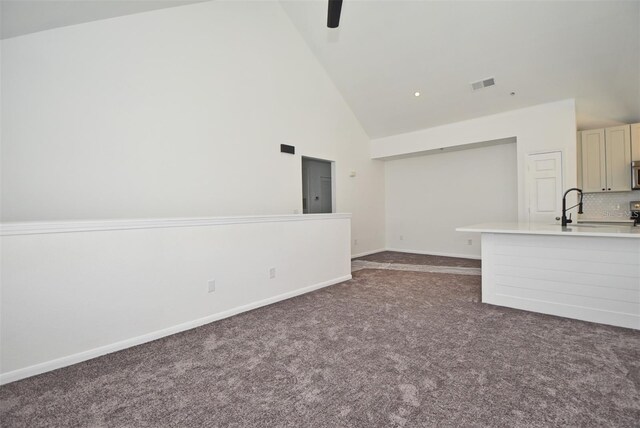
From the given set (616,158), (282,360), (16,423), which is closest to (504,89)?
(616,158)

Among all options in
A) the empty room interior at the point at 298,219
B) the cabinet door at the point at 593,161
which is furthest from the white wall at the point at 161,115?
the cabinet door at the point at 593,161

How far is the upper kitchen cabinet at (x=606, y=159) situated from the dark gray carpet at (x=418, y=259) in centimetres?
238

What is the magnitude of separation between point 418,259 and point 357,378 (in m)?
4.55

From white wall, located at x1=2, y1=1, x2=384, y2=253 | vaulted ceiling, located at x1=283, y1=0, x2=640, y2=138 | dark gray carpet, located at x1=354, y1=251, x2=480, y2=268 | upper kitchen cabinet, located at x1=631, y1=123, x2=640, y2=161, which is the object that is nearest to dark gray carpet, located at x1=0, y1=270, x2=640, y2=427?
white wall, located at x1=2, y1=1, x2=384, y2=253

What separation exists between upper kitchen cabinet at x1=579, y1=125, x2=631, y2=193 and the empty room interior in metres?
0.03

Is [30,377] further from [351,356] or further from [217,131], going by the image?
[217,131]

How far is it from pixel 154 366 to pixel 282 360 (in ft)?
2.96

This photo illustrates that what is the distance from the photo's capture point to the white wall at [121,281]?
1.85m

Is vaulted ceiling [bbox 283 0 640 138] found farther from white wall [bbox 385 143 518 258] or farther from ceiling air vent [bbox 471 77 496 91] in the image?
white wall [bbox 385 143 518 258]

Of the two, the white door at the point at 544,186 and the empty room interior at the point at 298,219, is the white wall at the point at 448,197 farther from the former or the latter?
the white door at the point at 544,186

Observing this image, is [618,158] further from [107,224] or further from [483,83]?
[107,224]

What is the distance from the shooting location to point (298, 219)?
349cm

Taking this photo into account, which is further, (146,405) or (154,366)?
(154,366)

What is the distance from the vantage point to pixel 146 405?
1.52m
